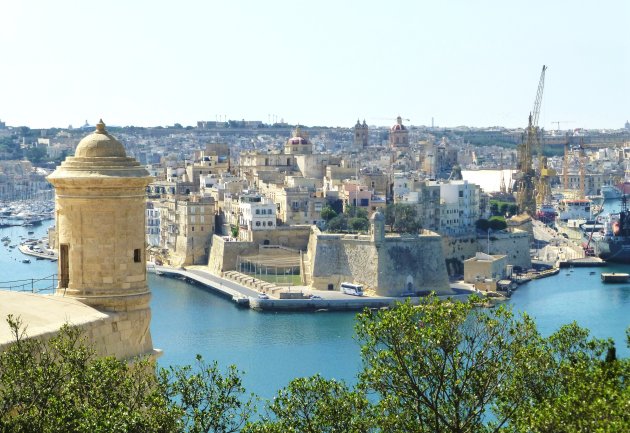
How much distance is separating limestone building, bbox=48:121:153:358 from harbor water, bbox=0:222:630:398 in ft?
33.7

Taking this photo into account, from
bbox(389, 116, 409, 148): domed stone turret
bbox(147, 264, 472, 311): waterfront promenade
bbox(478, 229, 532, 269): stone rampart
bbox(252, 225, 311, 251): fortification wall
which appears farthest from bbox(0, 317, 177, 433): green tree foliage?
bbox(389, 116, 409, 148): domed stone turret

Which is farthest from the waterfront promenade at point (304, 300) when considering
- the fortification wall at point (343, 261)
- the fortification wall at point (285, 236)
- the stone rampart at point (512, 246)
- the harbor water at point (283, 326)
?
the stone rampart at point (512, 246)

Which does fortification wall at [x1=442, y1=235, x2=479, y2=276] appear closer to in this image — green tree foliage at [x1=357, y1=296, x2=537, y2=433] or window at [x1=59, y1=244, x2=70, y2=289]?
green tree foliage at [x1=357, y1=296, x2=537, y2=433]

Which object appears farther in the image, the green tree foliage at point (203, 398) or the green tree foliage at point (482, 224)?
the green tree foliage at point (482, 224)

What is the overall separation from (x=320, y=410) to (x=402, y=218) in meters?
23.4

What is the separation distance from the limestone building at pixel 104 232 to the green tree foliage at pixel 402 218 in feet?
75.5

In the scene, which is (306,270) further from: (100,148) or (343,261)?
(100,148)

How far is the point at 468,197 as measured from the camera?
31906mm

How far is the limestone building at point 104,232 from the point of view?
505 centimetres

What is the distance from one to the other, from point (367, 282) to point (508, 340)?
19602 mm

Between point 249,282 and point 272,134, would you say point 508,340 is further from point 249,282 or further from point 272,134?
point 272,134

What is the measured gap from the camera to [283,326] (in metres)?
22.0

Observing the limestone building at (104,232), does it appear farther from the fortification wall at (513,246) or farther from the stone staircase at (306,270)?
the fortification wall at (513,246)

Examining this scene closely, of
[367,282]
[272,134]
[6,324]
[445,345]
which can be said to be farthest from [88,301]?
[272,134]
